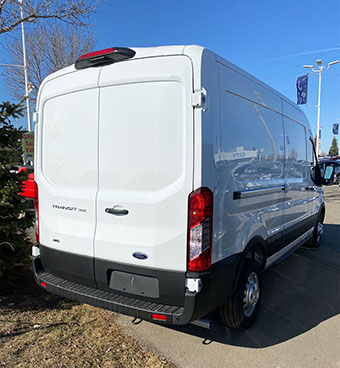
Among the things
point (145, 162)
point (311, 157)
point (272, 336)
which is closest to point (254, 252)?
point (272, 336)

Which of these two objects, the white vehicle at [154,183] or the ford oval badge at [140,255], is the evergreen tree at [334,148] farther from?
the ford oval badge at [140,255]

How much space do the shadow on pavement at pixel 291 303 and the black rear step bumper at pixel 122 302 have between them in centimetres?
86

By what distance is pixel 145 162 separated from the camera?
236 centimetres

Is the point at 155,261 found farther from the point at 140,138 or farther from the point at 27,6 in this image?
the point at 27,6

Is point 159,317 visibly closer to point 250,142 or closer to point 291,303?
point 250,142

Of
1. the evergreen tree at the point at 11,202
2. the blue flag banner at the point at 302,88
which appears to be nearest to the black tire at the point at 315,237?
the evergreen tree at the point at 11,202

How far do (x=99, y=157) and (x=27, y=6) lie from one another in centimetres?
401

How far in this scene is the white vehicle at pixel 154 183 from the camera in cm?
223

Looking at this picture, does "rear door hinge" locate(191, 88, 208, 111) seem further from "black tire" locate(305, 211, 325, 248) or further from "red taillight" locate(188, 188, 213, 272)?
"black tire" locate(305, 211, 325, 248)

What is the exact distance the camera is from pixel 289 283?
4.32 meters

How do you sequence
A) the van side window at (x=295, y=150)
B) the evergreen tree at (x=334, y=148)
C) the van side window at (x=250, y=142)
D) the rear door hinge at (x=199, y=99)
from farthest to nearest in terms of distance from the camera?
the evergreen tree at (x=334, y=148)
the van side window at (x=295, y=150)
the van side window at (x=250, y=142)
the rear door hinge at (x=199, y=99)

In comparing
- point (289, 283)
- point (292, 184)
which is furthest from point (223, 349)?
point (292, 184)

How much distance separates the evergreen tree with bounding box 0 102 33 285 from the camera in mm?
3443

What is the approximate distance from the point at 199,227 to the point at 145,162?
667 millimetres
